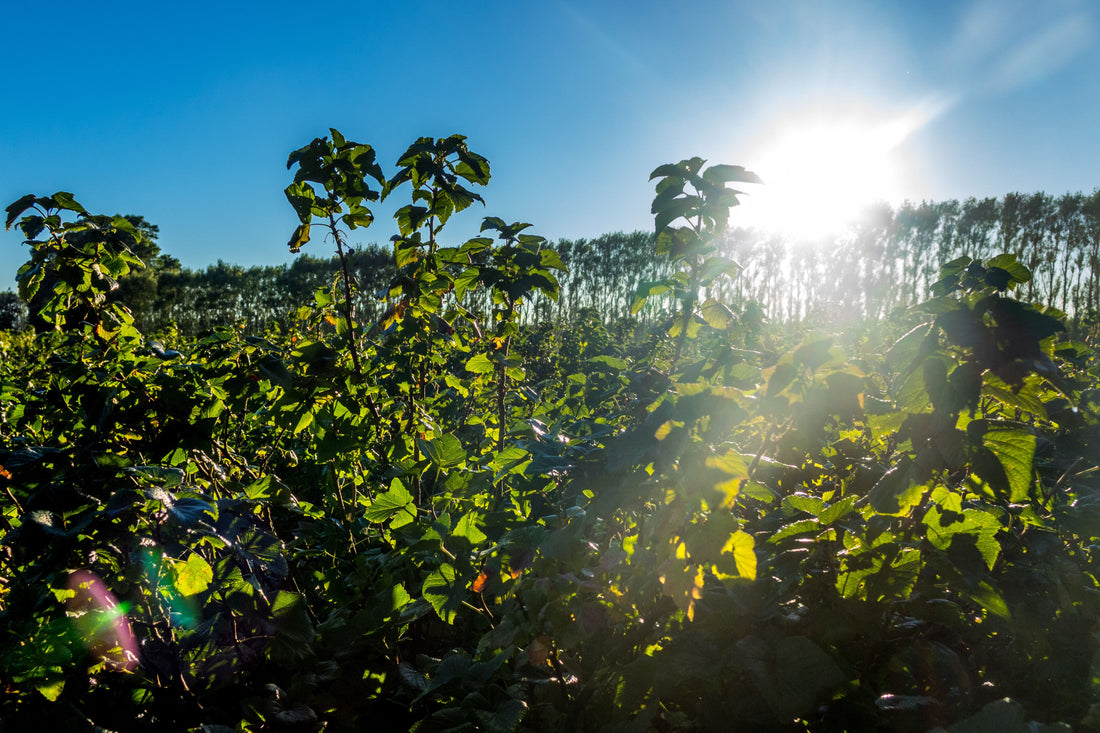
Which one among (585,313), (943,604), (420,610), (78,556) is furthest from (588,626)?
(585,313)

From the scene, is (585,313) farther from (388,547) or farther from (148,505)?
(148,505)

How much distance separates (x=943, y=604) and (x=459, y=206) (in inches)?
79.3

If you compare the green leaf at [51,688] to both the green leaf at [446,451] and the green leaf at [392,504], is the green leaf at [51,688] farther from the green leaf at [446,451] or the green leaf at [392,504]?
the green leaf at [446,451]

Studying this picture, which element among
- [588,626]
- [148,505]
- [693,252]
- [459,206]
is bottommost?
[588,626]

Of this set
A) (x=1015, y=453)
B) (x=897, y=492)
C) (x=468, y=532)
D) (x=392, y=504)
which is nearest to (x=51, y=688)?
(x=392, y=504)

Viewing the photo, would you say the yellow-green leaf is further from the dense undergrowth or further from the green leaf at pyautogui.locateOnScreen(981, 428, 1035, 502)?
the green leaf at pyautogui.locateOnScreen(981, 428, 1035, 502)

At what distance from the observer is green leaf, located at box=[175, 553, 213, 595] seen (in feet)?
4.02

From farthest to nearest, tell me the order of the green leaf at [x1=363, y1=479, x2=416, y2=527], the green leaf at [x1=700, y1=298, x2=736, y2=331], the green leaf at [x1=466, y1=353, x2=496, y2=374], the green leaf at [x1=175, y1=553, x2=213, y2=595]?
the green leaf at [x1=466, y1=353, x2=496, y2=374] < the green leaf at [x1=700, y1=298, x2=736, y2=331] < the green leaf at [x1=363, y1=479, x2=416, y2=527] < the green leaf at [x1=175, y1=553, x2=213, y2=595]

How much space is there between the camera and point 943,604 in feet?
3.74

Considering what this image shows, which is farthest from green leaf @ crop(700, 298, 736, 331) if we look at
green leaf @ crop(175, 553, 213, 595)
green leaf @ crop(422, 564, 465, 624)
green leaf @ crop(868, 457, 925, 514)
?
green leaf @ crop(175, 553, 213, 595)

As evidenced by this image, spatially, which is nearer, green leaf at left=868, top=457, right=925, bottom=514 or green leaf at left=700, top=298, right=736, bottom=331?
green leaf at left=868, top=457, right=925, bottom=514

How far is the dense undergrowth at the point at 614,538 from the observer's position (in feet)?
3.22

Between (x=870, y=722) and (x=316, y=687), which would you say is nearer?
(x=870, y=722)

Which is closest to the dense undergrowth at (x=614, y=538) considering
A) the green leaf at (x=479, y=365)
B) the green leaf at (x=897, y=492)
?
the green leaf at (x=897, y=492)
